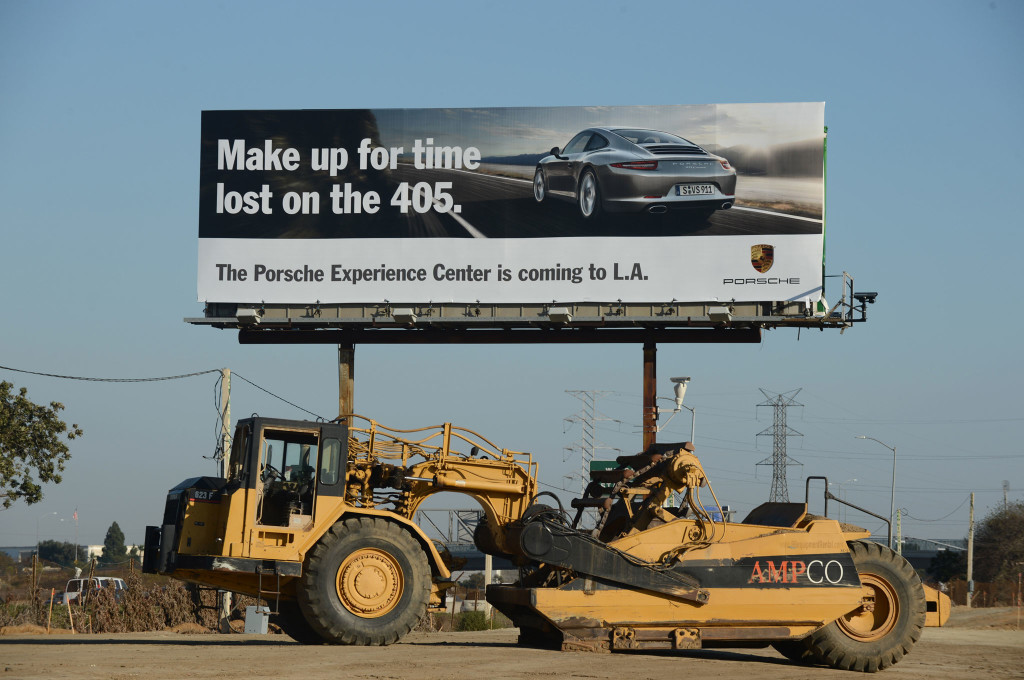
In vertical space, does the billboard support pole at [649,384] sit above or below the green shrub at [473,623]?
above

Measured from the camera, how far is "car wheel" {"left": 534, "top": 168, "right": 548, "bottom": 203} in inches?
1234

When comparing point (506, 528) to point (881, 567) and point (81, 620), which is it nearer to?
point (881, 567)

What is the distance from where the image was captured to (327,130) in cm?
3188

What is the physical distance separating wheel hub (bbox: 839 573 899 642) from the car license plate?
55.4 ft

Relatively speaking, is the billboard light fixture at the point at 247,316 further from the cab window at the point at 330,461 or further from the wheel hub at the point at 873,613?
the wheel hub at the point at 873,613

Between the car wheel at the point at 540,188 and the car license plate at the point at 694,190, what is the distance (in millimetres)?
3435

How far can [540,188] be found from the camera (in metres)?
31.4

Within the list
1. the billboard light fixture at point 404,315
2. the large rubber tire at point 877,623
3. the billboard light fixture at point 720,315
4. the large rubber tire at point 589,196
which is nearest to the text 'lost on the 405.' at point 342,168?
the billboard light fixture at point 404,315

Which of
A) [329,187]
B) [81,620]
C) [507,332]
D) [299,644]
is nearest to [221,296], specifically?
[329,187]

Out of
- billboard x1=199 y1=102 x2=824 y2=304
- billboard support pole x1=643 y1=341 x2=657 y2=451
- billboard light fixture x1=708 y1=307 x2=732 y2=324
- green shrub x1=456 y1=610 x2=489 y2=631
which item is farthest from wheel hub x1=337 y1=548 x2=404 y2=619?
billboard light fixture x1=708 y1=307 x2=732 y2=324

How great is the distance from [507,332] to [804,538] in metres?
17.3

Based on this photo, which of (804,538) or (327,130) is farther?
(327,130)

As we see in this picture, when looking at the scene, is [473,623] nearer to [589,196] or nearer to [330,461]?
[589,196]

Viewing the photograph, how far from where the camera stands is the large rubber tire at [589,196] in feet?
101
